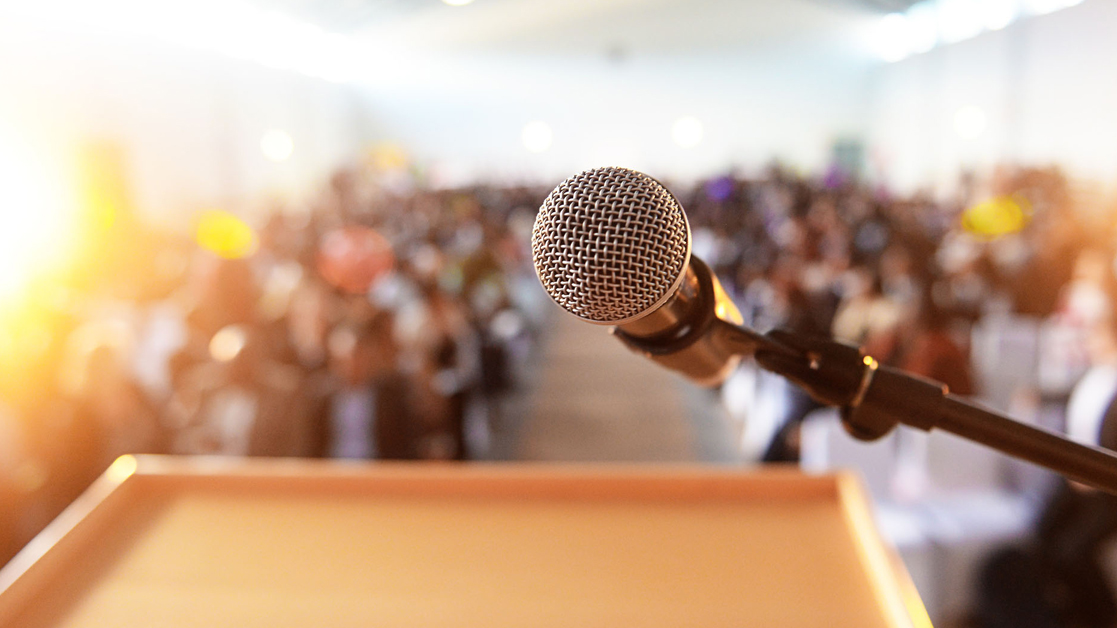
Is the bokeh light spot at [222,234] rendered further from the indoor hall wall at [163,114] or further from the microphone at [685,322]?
the microphone at [685,322]

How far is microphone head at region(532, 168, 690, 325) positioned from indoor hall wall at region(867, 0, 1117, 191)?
9412 millimetres

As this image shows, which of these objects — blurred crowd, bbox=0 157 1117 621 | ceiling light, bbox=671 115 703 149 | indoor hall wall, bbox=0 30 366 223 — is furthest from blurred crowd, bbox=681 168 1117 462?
ceiling light, bbox=671 115 703 149

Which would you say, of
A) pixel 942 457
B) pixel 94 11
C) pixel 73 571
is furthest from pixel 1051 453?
pixel 94 11

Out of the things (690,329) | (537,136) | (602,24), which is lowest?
(690,329)

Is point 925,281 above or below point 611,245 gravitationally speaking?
below

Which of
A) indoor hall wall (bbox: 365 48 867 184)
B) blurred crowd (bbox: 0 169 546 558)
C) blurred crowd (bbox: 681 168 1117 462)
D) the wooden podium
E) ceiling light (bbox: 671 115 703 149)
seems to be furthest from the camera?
ceiling light (bbox: 671 115 703 149)

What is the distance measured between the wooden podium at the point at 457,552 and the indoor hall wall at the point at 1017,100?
9216mm

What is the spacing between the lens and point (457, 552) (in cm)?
71

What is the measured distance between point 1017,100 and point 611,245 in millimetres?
11855

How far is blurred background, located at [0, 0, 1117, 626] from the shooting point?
301 centimetres

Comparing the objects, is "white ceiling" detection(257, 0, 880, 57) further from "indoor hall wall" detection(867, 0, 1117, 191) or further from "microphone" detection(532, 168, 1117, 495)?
"microphone" detection(532, 168, 1117, 495)

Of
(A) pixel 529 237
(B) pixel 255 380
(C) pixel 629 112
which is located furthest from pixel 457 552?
(C) pixel 629 112

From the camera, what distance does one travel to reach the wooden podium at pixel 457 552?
2.05 ft

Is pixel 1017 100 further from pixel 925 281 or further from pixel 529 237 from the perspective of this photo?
pixel 529 237
